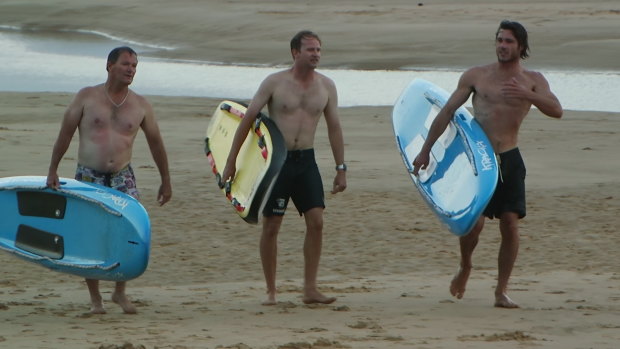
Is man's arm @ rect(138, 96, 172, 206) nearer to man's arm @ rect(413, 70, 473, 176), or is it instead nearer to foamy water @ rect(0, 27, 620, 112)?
man's arm @ rect(413, 70, 473, 176)

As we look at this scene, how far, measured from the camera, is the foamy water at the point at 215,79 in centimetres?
1984

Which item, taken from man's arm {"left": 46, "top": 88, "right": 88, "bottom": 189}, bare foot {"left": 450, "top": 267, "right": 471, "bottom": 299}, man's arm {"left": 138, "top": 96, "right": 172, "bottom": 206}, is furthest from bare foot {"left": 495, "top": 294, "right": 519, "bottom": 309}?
man's arm {"left": 46, "top": 88, "right": 88, "bottom": 189}

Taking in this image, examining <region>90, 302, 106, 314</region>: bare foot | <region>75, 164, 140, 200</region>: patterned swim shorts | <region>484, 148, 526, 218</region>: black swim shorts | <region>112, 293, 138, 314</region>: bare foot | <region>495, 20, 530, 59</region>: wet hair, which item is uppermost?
<region>495, 20, 530, 59</region>: wet hair

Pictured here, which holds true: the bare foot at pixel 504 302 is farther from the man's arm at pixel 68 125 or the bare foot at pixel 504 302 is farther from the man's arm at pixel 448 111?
the man's arm at pixel 68 125

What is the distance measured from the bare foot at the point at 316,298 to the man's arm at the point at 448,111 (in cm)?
100

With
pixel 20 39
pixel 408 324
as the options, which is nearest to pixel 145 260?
pixel 408 324

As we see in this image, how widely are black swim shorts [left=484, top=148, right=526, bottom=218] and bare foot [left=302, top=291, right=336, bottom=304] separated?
1119 mm

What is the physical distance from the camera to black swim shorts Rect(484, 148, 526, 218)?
279 inches

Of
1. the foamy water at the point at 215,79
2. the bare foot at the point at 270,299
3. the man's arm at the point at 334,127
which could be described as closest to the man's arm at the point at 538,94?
the man's arm at the point at 334,127

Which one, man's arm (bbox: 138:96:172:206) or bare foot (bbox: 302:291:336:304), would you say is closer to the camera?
man's arm (bbox: 138:96:172:206)

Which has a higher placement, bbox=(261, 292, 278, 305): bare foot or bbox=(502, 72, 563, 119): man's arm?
bbox=(502, 72, 563, 119): man's arm

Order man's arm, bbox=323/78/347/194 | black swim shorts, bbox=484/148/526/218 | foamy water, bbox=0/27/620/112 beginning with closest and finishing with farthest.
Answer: black swim shorts, bbox=484/148/526/218 < man's arm, bbox=323/78/347/194 < foamy water, bbox=0/27/620/112

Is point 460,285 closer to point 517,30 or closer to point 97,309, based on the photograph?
point 517,30

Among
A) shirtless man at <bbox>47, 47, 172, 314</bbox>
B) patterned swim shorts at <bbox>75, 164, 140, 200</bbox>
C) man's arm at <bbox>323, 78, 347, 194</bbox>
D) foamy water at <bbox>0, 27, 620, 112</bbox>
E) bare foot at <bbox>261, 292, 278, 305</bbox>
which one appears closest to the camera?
shirtless man at <bbox>47, 47, 172, 314</bbox>
